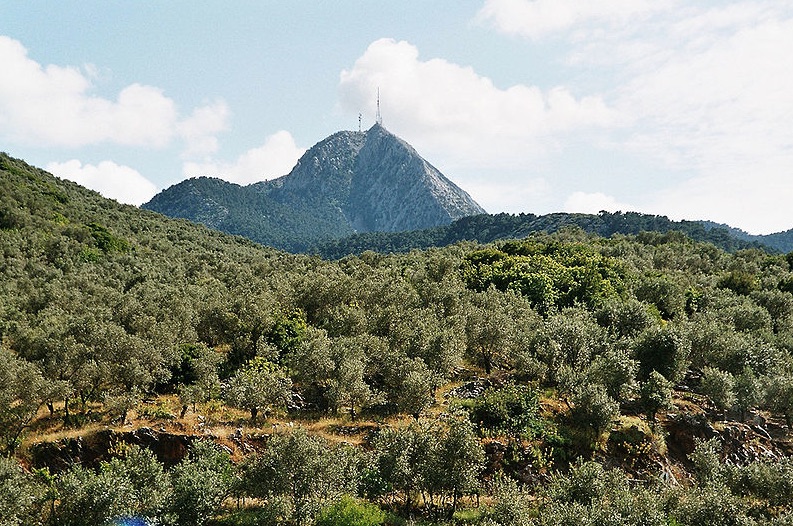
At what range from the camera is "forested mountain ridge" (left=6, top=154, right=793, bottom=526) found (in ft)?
96.9

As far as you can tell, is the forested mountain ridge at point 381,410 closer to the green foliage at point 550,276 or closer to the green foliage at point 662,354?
the green foliage at point 662,354

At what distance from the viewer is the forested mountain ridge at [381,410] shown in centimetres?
2955

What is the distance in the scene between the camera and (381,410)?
151ft

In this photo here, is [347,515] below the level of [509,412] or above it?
below

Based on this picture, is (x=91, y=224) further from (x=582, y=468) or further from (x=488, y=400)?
(x=582, y=468)

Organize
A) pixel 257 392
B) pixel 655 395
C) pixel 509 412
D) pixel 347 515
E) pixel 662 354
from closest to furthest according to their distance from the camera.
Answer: pixel 347 515 < pixel 257 392 < pixel 509 412 < pixel 655 395 < pixel 662 354

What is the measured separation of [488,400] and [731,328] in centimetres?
4424

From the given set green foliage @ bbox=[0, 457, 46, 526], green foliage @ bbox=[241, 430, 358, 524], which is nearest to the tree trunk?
green foliage @ bbox=[241, 430, 358, 524]

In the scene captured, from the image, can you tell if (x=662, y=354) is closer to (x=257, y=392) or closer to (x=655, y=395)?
(x=655, y=395)

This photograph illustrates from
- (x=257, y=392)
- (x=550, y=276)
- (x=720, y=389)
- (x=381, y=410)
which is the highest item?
(x=550, y=276)

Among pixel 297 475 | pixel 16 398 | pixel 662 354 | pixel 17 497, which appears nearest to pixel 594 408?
pixel 662 354

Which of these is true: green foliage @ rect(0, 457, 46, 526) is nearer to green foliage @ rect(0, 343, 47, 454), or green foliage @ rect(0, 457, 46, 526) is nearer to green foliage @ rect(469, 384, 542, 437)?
green foliage @ rect(0, 343, 47, 454)

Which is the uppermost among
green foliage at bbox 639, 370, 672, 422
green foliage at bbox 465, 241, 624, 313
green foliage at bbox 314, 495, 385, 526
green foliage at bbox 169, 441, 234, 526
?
green foliage at bbox 465, 241, 624, 313

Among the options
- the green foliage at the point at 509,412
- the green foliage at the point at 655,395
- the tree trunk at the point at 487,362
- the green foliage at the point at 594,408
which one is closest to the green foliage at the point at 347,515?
the green foliage at the point at 509,412
